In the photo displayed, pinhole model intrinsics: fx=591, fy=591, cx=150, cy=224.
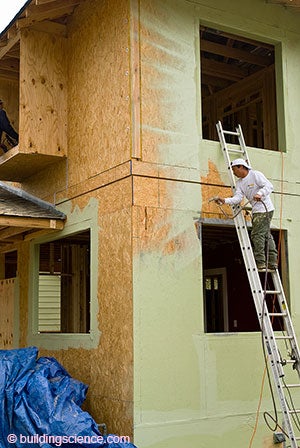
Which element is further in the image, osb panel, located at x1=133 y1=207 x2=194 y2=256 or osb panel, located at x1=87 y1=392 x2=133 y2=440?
osb panel, located at x1=133 y1=207 x2=194 y2=256

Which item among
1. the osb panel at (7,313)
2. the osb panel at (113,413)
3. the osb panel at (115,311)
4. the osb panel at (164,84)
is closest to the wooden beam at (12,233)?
the osb panel at (7,313)

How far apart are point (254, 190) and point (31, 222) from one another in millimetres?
3323

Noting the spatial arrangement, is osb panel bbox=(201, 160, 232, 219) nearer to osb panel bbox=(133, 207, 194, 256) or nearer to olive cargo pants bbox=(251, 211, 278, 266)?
osb panel bbox=(133, 207, 194, 256)

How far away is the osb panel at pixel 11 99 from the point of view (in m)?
11.8

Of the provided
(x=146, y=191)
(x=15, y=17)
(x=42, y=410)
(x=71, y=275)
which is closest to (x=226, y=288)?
(x=71, y=275)

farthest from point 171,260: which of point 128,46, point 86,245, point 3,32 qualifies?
point 86,245

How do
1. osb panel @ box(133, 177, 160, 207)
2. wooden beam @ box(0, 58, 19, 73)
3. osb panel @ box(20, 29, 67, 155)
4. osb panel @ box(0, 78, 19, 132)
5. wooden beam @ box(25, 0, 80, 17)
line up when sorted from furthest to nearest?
osb panel @ box(0, 78, 19, 132) < wooden beam @ box(0, 58, 19, 73) < osb panel @ box(20, 29, 67, 155) < wooden beam @ box(25, 0, 80, 17) < osb panel @ box(133, 177, 160, 207)

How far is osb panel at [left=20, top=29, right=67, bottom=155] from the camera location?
364 inches

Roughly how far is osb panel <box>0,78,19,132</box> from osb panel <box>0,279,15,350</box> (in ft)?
10.4

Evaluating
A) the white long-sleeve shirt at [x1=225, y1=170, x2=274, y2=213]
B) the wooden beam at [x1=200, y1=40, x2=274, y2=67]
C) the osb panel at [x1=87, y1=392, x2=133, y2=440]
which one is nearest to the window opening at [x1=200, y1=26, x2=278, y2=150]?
the wooden beam at [x1=200, y1=40, x2=274, y2=67]

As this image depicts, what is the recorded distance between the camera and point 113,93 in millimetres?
8266

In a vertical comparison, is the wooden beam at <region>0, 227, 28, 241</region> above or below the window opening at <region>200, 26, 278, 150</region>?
below

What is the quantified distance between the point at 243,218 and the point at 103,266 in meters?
2.01

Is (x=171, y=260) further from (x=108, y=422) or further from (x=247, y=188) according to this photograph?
(x=108, y=422)
